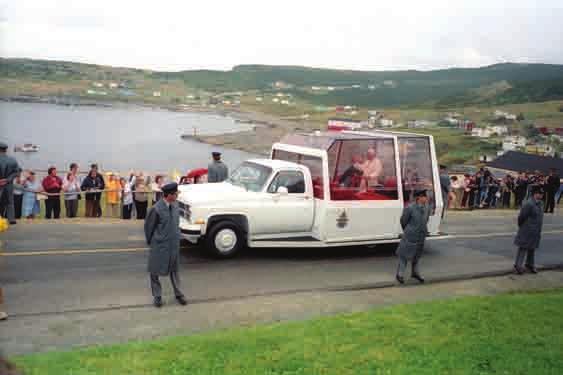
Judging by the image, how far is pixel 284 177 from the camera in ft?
40.2

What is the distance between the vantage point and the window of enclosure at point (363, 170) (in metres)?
12.3

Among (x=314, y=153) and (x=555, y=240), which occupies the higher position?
(x=314, y=153)

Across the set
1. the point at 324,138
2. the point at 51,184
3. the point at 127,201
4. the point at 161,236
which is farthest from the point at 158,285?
the point at 51,184

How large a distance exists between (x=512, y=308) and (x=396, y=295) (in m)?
1.97

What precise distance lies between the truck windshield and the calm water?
4397 centimetres

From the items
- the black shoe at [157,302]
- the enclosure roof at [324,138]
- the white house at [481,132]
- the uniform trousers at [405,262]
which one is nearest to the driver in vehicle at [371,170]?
the enclosure roof at [324,138]

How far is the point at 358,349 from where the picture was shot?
265 inches

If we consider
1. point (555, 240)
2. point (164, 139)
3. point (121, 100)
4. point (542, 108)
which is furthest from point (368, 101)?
point (555, 240)

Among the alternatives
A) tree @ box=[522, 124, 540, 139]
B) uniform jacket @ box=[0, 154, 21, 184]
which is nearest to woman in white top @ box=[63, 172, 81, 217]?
uniform jacket @ box=[0, 154, 21, 184]

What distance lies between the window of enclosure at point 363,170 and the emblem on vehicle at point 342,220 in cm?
35

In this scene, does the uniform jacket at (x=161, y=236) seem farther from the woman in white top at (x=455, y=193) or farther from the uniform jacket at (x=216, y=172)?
the woman in white top at (x=455, y=193)

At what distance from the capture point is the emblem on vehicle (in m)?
12.2

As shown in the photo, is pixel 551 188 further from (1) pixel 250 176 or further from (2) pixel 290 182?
(1) pixel 250 176

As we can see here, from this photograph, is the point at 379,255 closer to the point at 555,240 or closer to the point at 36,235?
the point at 555,240
